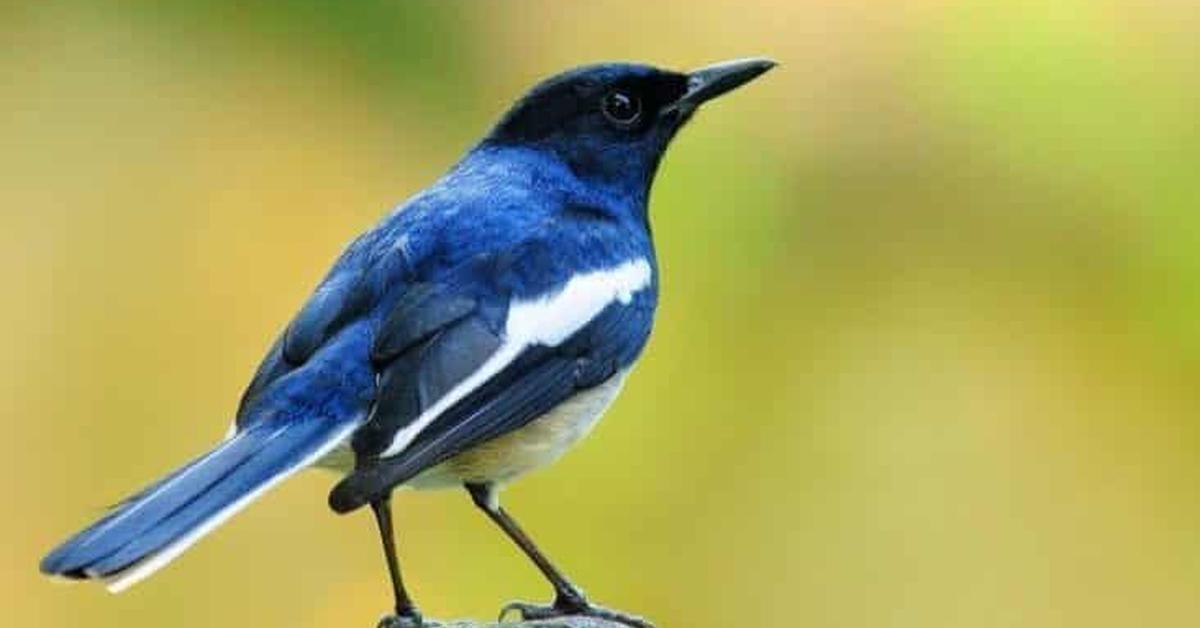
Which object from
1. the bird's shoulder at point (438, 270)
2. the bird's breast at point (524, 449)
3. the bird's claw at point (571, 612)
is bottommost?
the bird's claw at point (571, 612)

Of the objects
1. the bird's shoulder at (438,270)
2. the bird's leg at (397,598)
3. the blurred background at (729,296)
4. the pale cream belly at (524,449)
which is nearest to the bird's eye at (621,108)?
the bird's shoulder at (438,270)

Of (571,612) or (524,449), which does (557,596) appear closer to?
(571,612)

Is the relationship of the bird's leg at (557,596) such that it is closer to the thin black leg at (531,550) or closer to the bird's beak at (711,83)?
the thin black leg at (531,550)

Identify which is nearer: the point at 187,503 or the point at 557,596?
the point at 187,503

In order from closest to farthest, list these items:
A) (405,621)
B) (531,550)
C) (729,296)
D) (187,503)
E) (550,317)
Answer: (187,503)
(405,621)
(550,317)
(531,550)
(729,296)

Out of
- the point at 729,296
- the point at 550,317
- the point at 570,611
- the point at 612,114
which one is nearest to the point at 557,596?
the point at 570,611
